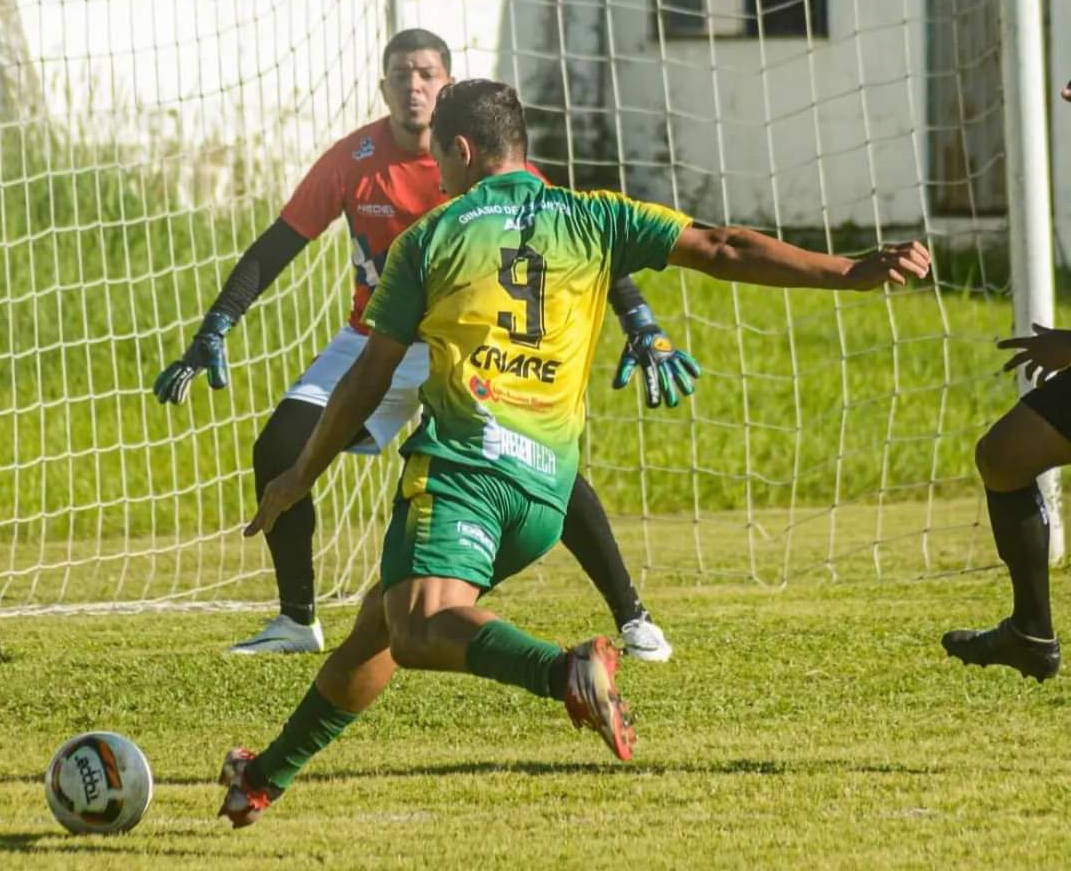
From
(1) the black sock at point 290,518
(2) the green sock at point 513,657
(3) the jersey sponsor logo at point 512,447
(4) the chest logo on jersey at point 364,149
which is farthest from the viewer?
(4) the chest logo on jersey at point 364,149

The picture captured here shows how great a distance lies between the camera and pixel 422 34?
24.0 ft

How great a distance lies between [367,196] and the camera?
Result: 742 centimetres

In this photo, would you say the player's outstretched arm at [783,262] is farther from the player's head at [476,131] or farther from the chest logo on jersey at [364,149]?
the chest logo on jersey at [364,149]

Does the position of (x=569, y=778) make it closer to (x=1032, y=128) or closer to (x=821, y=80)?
(x=1032, y=128)

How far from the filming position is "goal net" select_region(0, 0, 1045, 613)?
10.0 meters

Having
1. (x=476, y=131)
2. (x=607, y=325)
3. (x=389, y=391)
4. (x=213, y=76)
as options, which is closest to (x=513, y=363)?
(x=476, y=131)

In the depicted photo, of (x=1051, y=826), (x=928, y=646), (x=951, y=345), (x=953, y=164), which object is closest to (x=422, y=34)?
(x=928, y=646)

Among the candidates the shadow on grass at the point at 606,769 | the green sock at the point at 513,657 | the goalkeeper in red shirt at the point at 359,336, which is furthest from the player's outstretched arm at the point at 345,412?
the goalkeeper in red shirt at the point at 359,336

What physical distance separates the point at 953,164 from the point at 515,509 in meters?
15.6

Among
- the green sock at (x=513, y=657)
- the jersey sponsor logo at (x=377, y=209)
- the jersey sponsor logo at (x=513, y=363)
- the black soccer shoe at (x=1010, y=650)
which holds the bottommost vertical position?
the black soccer shoe at (x=1010, y=650)

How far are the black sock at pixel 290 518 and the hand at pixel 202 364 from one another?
0.84ft

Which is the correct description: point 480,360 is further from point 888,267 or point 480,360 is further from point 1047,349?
point 1047,349

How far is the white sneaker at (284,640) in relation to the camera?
734 centimetres

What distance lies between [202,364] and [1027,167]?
3.65m
